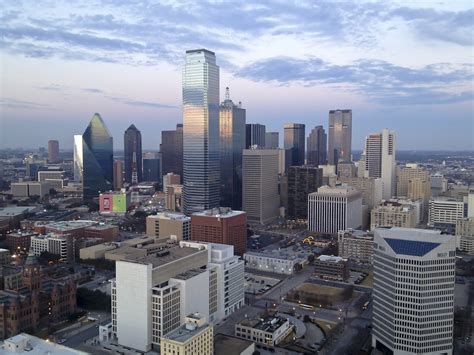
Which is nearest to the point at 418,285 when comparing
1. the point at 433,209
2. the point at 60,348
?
the point at 60,348

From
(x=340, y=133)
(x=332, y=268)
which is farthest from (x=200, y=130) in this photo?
(x=340, y=133)

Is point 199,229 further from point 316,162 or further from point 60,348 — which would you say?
point 316,162

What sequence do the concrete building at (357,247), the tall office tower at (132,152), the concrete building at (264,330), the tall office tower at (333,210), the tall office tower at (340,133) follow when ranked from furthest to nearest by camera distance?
the tall office tower at (340,133)
the tall office tower at (132,152)
the tall office tower at (333,210)
the concrete building at (357,247)
the concrete building at (264,330)

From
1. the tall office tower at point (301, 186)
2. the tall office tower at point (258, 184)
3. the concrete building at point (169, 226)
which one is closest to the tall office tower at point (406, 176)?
the tall office tower at point (301, 186)

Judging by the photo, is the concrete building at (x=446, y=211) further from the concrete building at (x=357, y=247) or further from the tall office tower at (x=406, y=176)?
the tall office tower at (x=406, y=176)

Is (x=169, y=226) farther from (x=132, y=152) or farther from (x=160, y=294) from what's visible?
(x=132, y=152)

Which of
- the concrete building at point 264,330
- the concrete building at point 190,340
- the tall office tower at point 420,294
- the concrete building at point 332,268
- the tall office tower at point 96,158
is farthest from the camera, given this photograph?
the tall office tower at point 96,158

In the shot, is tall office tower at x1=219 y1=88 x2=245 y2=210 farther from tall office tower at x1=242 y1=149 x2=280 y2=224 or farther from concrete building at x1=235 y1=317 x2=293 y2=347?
concrete building at x1=235 y1=317 x2=293 y2=347

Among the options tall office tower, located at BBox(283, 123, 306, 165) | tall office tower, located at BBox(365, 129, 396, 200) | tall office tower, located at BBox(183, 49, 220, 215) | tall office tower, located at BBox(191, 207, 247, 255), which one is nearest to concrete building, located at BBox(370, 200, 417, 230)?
tall office tower, located at BBox(191, 207, 247, 255)
